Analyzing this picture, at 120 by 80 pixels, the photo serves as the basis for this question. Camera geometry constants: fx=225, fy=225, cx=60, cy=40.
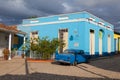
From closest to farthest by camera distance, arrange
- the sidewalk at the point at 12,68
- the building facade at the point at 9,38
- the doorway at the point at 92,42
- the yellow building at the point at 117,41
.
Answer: the sidewalk at the point at 12,68 → the building facade at the point at 9,38 → the doorway at the point at 92,42 → the yellow building at the point at 117,41

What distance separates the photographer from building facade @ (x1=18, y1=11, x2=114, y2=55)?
26.4 metres

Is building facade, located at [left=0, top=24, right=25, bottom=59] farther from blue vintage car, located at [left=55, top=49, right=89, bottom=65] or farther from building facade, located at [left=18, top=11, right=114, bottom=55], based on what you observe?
blue vintage car, located at [left=55, top=49, right=89, bottom=65]

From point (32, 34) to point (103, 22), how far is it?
10.8 metres

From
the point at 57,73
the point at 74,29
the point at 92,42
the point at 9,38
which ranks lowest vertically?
the point at 57,73

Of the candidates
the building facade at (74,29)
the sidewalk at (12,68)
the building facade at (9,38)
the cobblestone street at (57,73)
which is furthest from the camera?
the building facade at (74,29)

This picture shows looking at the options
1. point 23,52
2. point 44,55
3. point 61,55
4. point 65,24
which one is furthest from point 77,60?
point 23,52

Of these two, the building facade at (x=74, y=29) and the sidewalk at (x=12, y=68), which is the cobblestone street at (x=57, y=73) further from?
the building facade at (x=74, y=29)

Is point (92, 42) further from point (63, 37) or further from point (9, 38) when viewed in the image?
point (9, 38)

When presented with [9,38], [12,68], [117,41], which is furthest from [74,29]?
[117,41]

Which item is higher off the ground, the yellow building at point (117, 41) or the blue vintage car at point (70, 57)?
the yellow building at point (117, 41)

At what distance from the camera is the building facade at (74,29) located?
26375mm

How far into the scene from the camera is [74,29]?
2667cm

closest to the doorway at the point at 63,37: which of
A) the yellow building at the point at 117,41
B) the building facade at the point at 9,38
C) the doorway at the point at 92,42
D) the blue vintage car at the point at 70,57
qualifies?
the doorway at the point at 92,42

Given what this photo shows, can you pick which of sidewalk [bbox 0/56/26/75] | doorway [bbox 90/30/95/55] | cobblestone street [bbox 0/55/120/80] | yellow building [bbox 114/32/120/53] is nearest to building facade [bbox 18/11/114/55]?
doorway [bbox 90/30/95/55]
